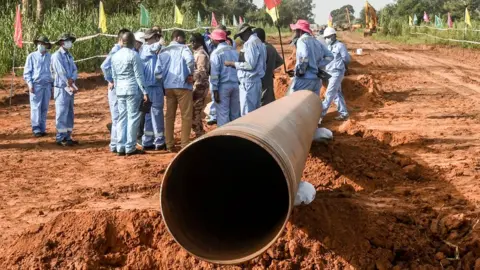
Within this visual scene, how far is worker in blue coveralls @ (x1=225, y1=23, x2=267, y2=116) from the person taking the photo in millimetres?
9289

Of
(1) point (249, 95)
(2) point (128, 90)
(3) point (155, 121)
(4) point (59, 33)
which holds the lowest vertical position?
(3) point (155, 121)

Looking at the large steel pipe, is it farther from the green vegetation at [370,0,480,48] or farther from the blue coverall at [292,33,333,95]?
the green vegetation at [370,0,480,48]

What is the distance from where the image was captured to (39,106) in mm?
10836

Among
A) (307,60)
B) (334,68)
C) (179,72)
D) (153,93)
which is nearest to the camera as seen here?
(179,72)

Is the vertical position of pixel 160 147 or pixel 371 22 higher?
pixel 371 22

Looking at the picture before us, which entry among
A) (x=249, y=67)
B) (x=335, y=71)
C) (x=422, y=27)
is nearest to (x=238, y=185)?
(x=249, y=67)

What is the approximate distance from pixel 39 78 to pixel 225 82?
3.42 m

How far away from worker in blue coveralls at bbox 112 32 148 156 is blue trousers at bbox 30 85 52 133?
7.93ft

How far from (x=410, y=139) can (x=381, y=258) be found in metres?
5.28

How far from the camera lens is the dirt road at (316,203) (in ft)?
17.1

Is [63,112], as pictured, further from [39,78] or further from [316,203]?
[316,203]

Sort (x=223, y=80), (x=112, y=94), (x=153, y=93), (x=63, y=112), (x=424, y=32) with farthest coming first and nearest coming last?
1. (x=424, y=32)
2. (x=63, y=112)
3. (x=223, y=80)
4. (x=112, y=94)
5. (x=153, y=93)

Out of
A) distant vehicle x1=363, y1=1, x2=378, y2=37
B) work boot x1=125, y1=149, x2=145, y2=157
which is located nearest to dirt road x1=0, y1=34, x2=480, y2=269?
work boot x1=125, y1=149, x2=145, y2=157

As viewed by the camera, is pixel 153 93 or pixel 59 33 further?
pixel 59 33
